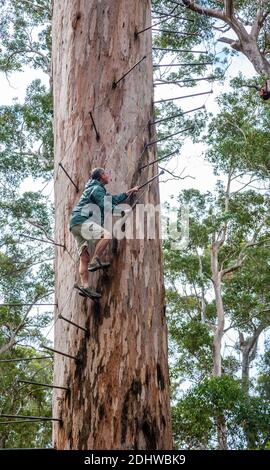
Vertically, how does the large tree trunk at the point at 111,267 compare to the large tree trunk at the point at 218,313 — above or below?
below

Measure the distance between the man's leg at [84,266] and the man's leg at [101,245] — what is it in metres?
0.09

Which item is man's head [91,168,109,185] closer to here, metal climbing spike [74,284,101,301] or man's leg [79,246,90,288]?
man's leg [79,246,90,288]

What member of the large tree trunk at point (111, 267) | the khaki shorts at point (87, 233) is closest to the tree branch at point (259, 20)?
the large tree trunk at point (111, 267)

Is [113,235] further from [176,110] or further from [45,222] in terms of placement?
[176,110]

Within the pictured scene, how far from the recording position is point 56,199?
3.03 meters

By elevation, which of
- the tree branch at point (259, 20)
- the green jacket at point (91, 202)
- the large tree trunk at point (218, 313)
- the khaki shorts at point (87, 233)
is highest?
the tree branch at point (259, 20)

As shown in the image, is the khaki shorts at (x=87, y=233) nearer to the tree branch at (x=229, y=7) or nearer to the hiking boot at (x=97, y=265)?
the hiking boot at (x=97, y=265)

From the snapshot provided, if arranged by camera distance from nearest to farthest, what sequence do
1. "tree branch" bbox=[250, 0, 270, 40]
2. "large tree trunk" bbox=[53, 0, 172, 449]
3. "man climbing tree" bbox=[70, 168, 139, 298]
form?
"large tree trunk" bbox=[53, 0, 172, 449] < "man climbing tree" bbox=[70, 168, 139, 298] < "tree branch" bbox=[250, 0, 270, 40]

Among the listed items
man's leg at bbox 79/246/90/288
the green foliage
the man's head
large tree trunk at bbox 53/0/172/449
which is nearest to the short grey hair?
the man's head

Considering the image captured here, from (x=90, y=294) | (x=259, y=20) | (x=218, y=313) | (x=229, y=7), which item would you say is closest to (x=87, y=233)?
(x=90, y=294)

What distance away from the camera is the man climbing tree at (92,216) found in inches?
99.3

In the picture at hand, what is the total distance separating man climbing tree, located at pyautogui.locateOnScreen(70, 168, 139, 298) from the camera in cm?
252
